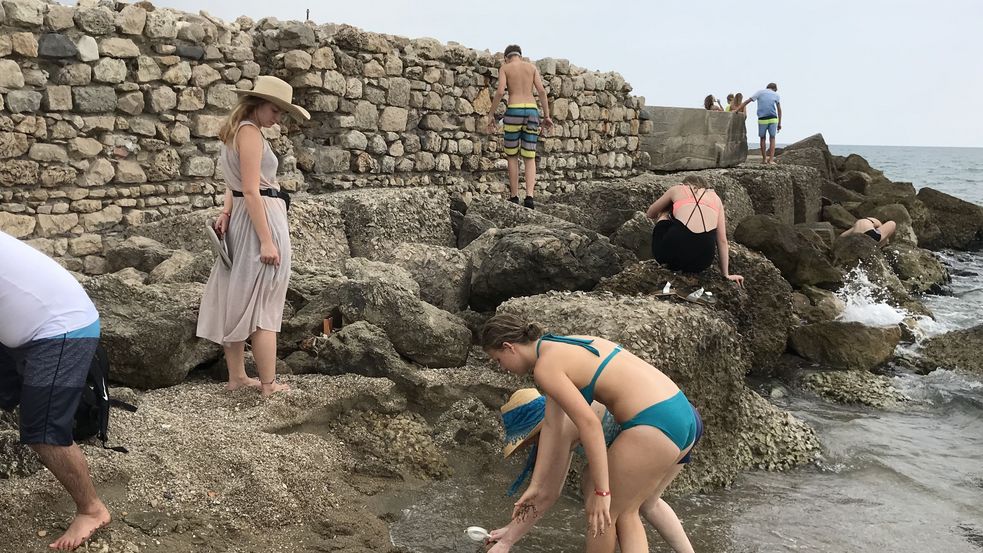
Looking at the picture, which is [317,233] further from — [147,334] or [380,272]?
[147,334]

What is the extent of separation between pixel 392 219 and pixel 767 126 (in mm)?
10345

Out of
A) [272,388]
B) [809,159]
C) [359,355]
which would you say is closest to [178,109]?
[359,355]

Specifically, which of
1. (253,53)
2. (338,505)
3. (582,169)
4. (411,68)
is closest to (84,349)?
(338,505)

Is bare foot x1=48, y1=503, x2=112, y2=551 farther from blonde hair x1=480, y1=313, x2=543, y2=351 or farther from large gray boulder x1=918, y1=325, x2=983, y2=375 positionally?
large gray boulder x1=918, y1=325, x2=983, y2=375

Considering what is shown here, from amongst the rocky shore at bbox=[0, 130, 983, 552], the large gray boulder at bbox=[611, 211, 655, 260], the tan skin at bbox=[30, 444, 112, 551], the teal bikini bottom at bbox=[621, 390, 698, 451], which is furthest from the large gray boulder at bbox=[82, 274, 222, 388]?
the large gray boulder at bbox=[611, 211, 655, 260]

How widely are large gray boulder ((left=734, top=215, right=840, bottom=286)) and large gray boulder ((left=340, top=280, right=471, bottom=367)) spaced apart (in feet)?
16.7

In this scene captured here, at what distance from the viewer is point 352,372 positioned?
19.2ft

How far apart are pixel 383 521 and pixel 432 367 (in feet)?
6.20

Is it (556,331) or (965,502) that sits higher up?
(556,331)

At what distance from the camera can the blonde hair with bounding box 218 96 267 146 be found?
16.8ft

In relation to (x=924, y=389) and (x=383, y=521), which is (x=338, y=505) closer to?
(x=383, y=521)

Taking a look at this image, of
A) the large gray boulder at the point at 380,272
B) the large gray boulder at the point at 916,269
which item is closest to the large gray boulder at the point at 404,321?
the large gray boulder at the point at 380,272

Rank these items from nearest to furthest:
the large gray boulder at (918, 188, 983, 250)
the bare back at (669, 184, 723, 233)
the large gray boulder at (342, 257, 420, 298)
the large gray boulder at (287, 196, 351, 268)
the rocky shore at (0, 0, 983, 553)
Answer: the rocky shore at (0, 0, 983, 553) < the bare back at (669, 184, 723, 233) < the large gray boulder at (342, 257, 420, 298) < the large gray boulder at (287, 196, 351, 268) < the large gray boulder at (918, 188, 983, 250)

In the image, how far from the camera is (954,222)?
62.1 ft
